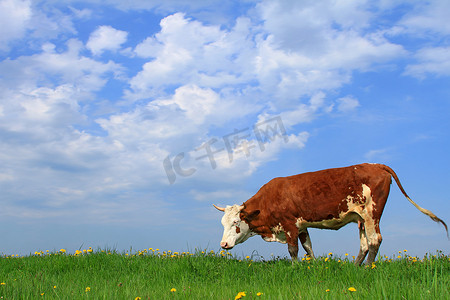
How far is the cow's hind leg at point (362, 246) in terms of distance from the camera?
34.2 ft

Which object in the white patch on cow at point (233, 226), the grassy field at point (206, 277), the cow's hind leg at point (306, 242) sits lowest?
the grassy field at point (206, 277)

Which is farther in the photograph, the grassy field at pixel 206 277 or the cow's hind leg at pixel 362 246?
the cow's hind leg at pixel 362 246

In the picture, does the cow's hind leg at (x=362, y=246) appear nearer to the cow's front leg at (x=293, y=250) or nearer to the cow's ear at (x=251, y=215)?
the cow's front leg at (x=293, y=250)

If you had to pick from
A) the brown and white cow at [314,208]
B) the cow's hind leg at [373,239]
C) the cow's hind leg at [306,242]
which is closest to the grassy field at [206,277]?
the cow's hind leg at [373,239]

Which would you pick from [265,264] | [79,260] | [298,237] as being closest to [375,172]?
[298,237]

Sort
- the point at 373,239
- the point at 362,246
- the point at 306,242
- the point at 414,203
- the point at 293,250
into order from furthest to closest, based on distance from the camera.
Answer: the point at 306,242, the point at 293,250, the point at 414,203, the point at 362,246, the point at 373,239

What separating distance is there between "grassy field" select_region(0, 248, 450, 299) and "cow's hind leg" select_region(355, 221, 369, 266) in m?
0.79

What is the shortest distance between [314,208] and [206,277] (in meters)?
3.61

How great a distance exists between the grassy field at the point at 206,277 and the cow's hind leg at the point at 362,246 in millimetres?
788

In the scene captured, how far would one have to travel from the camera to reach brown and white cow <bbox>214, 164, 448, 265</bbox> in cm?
1018

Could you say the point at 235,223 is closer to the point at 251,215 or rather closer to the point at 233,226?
the point at 233,226

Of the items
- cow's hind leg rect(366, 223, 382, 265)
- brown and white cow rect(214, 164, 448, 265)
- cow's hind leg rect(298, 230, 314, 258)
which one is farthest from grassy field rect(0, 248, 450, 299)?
cow's hind leg rect(298, 230, 314, 258)

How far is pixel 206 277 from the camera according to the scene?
342 inches

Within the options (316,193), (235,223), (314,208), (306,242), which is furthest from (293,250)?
(235,223)
